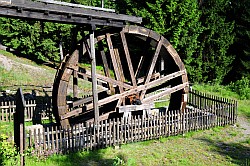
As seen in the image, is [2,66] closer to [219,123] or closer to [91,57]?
[91,57]

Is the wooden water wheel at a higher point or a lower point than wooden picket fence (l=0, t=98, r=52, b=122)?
higher

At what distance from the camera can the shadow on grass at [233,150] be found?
870 centimetres

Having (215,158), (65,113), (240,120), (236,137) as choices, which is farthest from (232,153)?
(65,113)

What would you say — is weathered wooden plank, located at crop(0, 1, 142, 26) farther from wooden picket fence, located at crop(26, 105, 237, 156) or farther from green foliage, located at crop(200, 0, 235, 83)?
green foliage, located at crop(200, 0, 235, 83)

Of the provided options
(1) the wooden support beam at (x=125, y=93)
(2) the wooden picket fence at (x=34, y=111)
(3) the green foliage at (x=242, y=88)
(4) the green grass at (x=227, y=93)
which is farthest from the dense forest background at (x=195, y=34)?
(2) the wooden picket fence at (x=34, y=111)

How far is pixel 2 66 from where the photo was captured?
21.3 m

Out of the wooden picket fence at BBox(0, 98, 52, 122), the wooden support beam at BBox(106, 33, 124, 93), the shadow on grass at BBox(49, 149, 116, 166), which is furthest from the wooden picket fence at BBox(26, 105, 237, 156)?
the wooden picket fence at BBox(0, 98, 52, 122)

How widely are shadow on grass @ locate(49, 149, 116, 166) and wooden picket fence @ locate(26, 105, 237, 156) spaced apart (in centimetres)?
21

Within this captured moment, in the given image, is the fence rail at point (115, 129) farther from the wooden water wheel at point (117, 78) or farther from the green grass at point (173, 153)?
the wooden water wheel at point (117, 78)

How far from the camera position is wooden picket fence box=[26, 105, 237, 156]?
8.33 meters

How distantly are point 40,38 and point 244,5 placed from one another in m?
16.3

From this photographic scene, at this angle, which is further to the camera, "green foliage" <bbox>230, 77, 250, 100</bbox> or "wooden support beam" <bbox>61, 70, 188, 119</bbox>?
"green foliage" <bbox>230, 77, 250, 100</bbox>

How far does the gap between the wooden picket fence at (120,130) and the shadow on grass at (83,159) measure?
205mm

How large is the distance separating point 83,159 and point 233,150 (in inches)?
181
